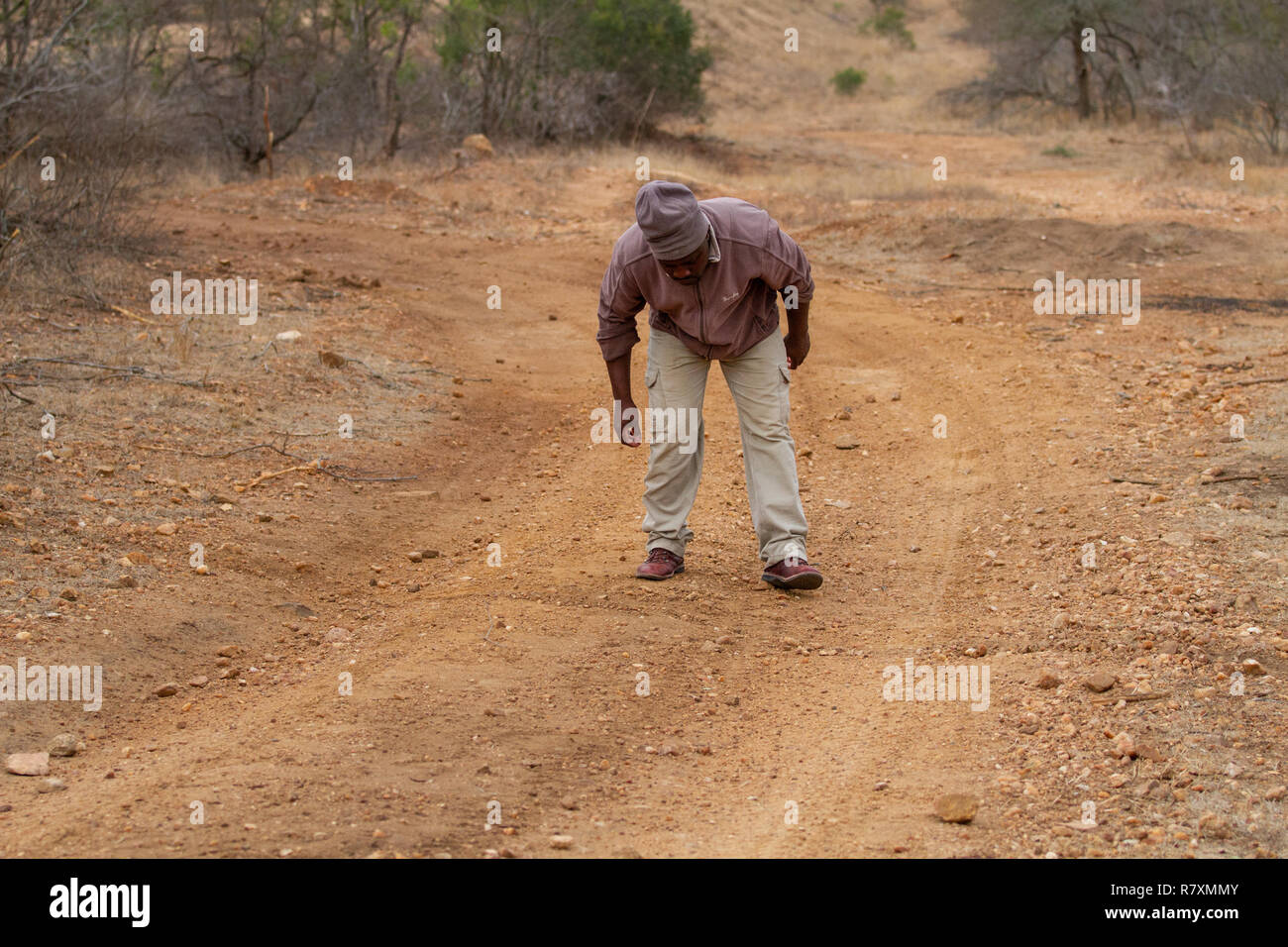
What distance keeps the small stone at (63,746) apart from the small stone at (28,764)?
78 millimetres

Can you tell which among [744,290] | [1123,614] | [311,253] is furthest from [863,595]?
[311,253]

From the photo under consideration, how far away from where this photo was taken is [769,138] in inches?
973

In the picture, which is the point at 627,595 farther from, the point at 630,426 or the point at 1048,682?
the point at 1048,682

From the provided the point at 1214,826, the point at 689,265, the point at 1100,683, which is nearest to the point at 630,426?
the point at 689,265

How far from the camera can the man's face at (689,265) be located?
4234 mm

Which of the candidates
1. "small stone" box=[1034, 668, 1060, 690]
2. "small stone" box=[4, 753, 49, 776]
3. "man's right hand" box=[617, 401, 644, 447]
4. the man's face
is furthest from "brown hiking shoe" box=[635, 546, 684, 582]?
"small stone" box=[4, 753, 49, 776]

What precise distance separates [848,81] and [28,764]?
32.0 metres

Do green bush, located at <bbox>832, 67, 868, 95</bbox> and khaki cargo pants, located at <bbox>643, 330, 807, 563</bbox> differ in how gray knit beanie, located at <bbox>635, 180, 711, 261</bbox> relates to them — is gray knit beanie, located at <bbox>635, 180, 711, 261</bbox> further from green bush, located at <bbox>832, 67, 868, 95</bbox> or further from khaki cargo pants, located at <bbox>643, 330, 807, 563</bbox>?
green bush, located at <bbox>832, 67, 868, 95</bbox>

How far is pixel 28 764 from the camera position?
11.4 feet

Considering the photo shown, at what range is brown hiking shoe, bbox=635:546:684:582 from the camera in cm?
485

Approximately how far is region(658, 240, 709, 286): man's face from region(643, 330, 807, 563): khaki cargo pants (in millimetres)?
360

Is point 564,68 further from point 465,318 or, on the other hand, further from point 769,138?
point 465,318

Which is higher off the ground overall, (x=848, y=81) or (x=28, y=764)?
(x=848, y=81)

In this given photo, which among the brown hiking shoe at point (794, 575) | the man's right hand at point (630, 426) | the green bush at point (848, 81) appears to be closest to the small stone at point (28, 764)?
the man's right hand at point (630, 426)
